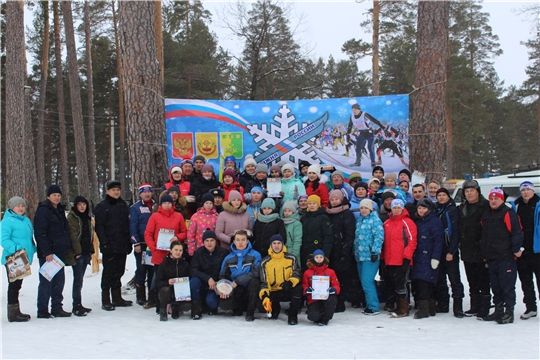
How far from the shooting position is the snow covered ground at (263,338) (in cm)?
465

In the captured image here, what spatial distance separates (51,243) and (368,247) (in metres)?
4.14

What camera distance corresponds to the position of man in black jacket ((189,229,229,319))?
6.16 m

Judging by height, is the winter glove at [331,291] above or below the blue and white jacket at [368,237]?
below

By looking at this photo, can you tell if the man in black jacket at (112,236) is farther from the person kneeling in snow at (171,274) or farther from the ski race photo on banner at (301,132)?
the ski race photo on banner at (301,132)

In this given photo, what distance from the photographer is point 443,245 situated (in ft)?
20.5

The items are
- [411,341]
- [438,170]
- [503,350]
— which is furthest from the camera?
[438,170]

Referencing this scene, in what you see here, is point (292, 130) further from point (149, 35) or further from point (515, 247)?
point (515, 247)

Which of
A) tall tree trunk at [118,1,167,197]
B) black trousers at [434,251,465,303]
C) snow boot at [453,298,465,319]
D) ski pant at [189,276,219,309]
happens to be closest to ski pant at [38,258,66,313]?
ski pant at [189,276,219,309]

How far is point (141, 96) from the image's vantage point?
7758 millimetres

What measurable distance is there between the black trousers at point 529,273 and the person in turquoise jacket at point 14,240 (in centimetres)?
624

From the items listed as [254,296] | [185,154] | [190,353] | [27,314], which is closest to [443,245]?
[254,296]

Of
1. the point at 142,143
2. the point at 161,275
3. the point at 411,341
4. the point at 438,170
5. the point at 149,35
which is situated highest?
the point at 149,35

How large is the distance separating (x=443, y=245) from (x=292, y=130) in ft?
9.98

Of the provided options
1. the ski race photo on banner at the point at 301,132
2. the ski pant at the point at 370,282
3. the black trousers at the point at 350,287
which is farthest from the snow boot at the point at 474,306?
the ski race photo on banner at the point at 301,132
